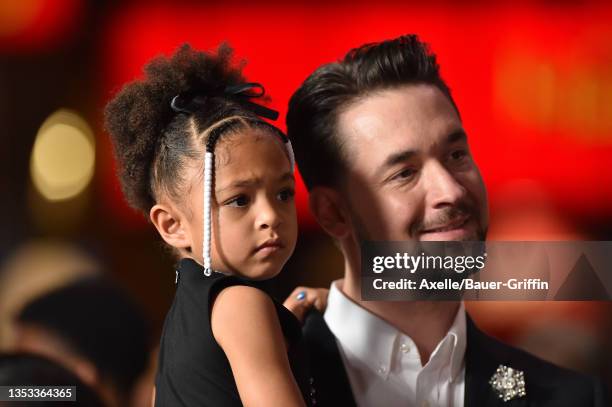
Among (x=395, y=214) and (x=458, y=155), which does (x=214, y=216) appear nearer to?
(x=395, y=214)

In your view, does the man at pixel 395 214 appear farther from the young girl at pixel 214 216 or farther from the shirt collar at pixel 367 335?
the young girl at pixel 214 216

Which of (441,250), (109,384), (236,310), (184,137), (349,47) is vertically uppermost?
(349,47)

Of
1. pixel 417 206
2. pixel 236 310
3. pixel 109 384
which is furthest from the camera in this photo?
pixel 109 384

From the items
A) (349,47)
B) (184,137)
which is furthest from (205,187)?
(349,47)

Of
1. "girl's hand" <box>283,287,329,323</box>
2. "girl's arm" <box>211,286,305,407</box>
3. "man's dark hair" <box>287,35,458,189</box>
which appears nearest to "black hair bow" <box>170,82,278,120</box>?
"man's dark hair" <box>287,35,458,189</box>

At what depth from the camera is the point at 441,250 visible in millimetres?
1617

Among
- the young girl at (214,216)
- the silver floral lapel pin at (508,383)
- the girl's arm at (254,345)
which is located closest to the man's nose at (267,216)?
the young girl at (214,216)

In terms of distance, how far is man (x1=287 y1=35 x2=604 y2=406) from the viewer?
5.21 ft

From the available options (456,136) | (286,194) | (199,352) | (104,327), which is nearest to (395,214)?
(456,136)

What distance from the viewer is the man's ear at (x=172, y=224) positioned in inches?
54.9

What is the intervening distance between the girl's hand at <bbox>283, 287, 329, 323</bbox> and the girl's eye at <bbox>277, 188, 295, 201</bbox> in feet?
1.15

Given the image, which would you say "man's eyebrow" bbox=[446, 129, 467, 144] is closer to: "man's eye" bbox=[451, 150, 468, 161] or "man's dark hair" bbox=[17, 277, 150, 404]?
"man's eye" bbox=[451, 150, 468, 161]

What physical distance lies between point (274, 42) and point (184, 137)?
0.45 m

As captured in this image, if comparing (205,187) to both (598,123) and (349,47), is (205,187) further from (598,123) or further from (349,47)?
(598,123)
